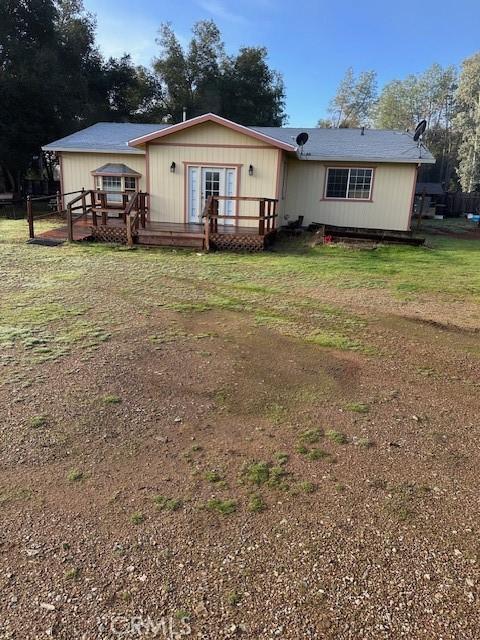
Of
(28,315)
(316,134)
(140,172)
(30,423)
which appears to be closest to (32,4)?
(140,172)

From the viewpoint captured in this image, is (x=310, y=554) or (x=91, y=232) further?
(x=91, y=232)

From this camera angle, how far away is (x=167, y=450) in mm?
3098

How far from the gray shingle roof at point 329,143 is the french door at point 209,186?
245cm

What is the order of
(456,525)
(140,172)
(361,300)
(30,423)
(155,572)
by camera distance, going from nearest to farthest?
(155,572) → (456,525) → (30,423) → (361,300) → (140,172)

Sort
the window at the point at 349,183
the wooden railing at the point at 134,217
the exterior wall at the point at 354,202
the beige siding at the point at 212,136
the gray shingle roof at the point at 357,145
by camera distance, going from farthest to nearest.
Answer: the window at the point at 349,183, the exterior wall at the point at 354,202, the gray shingle roof at the point at 357,145, the beige siding at the point at 212,136, the wooden railing at the point at 134,217

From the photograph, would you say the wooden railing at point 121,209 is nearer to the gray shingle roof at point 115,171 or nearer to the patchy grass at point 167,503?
the gray shingle roof at point 115,171

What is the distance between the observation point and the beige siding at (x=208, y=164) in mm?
12938

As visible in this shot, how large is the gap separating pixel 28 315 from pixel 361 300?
4.65 metres

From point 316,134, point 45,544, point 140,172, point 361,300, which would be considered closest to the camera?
point 45,544

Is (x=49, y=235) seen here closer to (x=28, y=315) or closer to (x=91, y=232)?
(x=91, y=232)

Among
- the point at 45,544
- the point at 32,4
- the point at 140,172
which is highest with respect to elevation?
the point at 32,4

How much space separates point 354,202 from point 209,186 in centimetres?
466

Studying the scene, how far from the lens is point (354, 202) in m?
14.7

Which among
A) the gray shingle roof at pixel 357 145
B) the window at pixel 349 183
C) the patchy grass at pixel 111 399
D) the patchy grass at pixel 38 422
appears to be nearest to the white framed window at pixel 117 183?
the gray shingle roof at pixel 357 145
